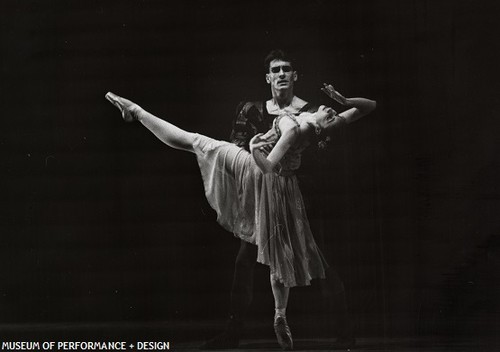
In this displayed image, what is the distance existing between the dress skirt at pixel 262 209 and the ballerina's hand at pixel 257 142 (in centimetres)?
4

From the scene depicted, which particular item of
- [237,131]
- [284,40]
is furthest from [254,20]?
[237,131]

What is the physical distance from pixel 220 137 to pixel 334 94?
1.55 feet

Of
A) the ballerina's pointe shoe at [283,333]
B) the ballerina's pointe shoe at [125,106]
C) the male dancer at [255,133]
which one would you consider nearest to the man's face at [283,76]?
the male dancer at [255,133]

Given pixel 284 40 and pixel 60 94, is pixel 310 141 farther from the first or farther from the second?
pixel 60 94

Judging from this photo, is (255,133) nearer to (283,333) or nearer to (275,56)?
(275,56)

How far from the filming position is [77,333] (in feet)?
8.01

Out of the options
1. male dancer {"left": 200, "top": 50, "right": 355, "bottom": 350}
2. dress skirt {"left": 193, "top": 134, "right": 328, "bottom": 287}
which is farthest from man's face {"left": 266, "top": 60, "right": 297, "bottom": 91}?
dress skirt {"left": 193, "top": 134, "right": 328, "bottom": 287}

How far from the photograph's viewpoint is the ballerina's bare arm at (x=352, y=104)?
94.1 inches

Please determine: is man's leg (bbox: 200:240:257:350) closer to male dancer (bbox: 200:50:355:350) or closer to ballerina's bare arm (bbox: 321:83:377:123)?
male dancer (bbox: 200:50:355:350)

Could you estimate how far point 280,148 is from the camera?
2.38 m

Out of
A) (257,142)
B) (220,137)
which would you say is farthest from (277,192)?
(220,137)

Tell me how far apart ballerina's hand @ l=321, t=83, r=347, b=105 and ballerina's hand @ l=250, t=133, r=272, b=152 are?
30cm

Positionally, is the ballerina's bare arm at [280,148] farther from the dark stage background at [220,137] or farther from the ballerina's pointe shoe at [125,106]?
the ballerina's pointe shoe at [125,106]

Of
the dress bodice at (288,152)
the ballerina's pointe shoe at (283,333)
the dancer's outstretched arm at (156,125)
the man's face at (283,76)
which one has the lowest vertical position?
the ballerina's pointe shoe at (283,333)
